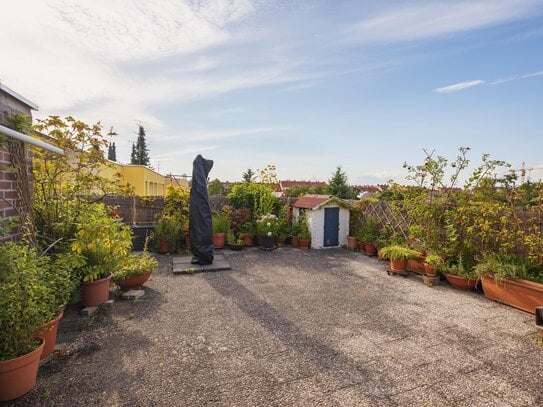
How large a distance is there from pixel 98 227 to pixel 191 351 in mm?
2180

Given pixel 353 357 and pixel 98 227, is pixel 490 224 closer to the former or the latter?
pixel 353 357

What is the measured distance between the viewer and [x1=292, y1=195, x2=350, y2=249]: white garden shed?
9.68 meters

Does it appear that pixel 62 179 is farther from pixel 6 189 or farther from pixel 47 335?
pixel 47 335

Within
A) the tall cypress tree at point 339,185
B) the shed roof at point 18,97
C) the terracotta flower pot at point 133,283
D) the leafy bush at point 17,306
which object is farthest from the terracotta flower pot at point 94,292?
the tall cypress tree at point 339,185

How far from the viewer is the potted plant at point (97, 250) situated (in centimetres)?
406

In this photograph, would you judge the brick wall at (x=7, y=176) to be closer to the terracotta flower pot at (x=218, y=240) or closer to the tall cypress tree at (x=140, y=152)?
the terracotta flower pot at (x=218, y=240)

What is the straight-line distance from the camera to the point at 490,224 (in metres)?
5.75

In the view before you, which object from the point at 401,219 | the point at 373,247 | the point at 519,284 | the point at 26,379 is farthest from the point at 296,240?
the point at 26,379

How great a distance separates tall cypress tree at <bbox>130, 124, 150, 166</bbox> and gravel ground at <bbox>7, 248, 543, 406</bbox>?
53.6 m

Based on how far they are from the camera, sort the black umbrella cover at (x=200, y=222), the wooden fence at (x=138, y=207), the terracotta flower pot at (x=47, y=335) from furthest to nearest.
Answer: the wooden fence at (x=138, y=207)
the black umbrella cover at (x=200, y=222)
the terracotta flower pot at (x=47, y=335)

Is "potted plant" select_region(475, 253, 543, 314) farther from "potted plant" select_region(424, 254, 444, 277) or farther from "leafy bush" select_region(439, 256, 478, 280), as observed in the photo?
"potted plant" select_region(424, 254, 444, 277)

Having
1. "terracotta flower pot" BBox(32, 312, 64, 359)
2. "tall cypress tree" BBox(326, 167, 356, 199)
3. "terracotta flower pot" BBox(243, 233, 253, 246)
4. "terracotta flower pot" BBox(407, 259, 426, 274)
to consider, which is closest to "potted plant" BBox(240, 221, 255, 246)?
"terracotta flower pot" BBox(243, 233, 253, 246)

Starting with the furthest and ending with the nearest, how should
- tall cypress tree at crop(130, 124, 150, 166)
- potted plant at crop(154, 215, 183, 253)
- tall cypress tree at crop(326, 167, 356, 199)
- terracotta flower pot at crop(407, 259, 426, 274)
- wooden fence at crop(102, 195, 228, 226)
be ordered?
tall cypress tree at crop(130, 124, 150, 166) → tall cypress tree at crop(326, 167, 356, 199) → wooden fence at crop(102, 195, 228, 226) → potted plant at crop(154, 215, 183, 253) → terracotta flower pot at crop(407, 259, 426, 274)

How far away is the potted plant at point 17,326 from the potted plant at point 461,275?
659 cm
